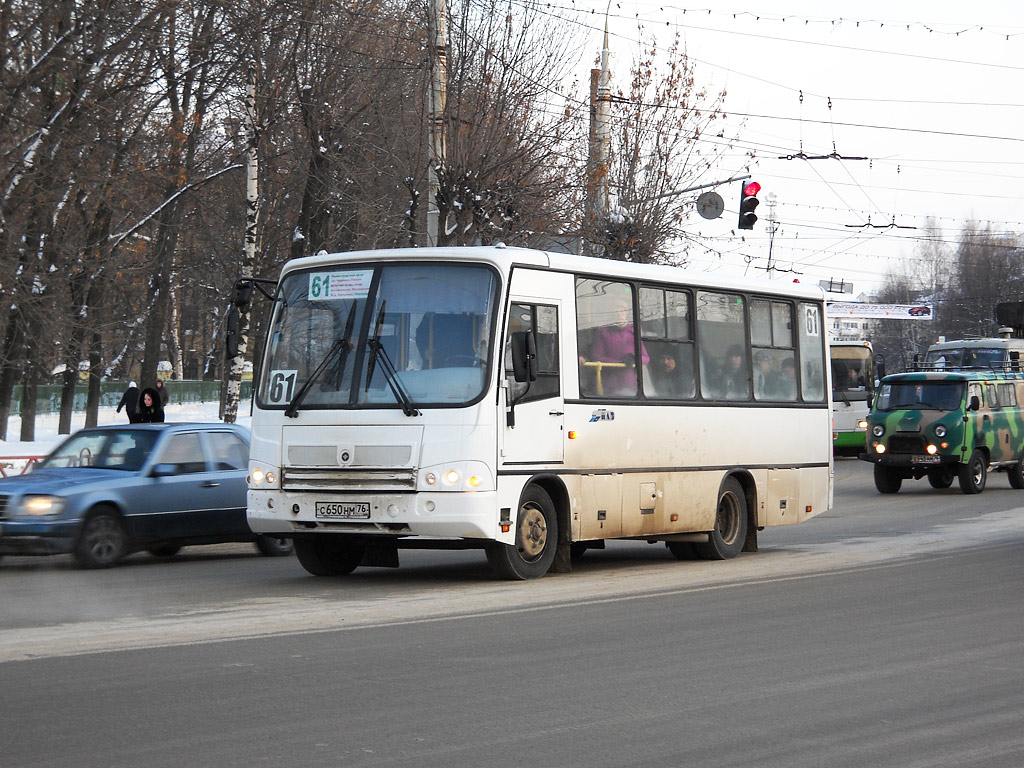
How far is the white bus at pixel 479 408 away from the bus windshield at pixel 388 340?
1 cm

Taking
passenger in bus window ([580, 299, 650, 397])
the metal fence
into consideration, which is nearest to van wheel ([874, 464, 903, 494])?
passenger in bus window ([580, 299, 650, 397])

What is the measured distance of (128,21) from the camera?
962 inches

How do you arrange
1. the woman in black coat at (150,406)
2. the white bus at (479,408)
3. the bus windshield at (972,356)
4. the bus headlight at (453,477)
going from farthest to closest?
the bus windshield at (972,356), the woman in black coat at (150,406), the white bus at (479,408), the bus headlight at (453,477)

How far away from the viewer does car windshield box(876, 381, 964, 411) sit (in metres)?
27.8

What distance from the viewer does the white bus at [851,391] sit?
132 feet

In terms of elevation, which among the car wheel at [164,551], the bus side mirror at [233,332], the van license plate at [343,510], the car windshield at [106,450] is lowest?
the car wheel at [164,551]

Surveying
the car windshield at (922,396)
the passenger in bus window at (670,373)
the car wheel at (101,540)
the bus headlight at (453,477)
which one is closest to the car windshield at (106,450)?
the car wheel at (101,540)

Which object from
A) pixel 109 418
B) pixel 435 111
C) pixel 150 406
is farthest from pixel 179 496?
pixel 109 418

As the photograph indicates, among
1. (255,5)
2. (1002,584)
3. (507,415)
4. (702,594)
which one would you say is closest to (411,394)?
(507,415)

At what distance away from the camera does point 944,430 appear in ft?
89.7

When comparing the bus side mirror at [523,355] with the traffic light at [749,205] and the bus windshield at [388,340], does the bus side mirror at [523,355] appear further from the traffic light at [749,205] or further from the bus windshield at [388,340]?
the traffic light at [749,205]

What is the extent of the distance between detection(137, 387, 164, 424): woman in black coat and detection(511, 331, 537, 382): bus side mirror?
19.0 metres

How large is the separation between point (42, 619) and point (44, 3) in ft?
50.7

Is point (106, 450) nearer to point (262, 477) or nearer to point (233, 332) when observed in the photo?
point (233, 332)
